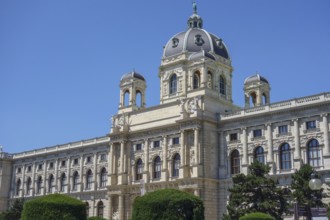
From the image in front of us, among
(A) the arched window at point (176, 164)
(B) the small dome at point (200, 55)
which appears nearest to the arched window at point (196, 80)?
(B) the small dome at point (200, 55)

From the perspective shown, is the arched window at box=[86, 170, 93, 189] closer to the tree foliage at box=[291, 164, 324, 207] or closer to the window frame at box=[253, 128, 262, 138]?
the window frame at box=[253, 128, 262, 138]

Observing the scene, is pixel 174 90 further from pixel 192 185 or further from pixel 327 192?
pixel 327 192

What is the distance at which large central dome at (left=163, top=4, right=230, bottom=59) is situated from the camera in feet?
233

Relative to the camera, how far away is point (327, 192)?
1940 inches

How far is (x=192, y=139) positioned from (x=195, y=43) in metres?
A: 17.0

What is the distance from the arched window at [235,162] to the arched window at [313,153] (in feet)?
31.5

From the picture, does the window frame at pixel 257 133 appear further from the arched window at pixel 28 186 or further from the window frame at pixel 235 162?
the arched window at pixel 28 186

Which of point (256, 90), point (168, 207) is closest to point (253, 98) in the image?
point (256, 90)

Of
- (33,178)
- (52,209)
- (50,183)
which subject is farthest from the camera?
(33,178)

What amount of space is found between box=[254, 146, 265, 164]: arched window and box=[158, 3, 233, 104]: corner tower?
11.1 metres

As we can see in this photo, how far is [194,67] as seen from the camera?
66.2 meters

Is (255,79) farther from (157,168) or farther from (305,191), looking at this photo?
(305,191)

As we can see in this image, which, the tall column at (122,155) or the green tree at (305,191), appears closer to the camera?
the green tree at (305,191)

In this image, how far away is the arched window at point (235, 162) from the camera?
58.9 m
